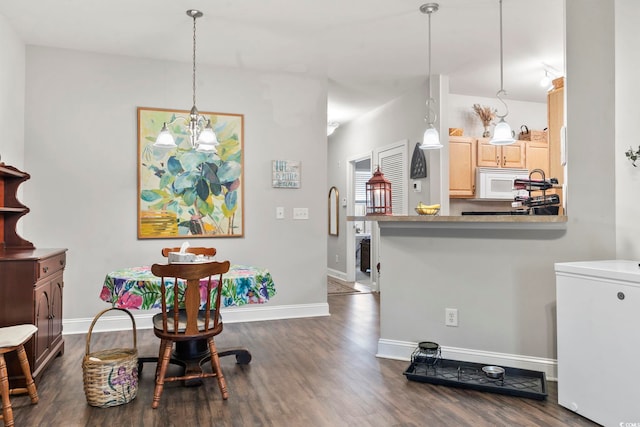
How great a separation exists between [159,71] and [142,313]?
2365 millimetres

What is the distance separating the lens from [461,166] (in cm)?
545

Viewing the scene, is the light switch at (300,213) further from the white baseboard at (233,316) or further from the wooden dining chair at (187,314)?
the wooden dining chair at (187,314)

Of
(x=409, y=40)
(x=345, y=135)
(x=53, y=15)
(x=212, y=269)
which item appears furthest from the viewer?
(x=345, y=135)

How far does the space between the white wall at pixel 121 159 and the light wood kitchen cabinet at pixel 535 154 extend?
2.97 metres

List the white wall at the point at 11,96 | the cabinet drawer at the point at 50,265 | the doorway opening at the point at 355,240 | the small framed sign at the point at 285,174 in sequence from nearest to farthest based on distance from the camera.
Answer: the cabinet drawer at the point at 50,265 < the white wall at the point at 11,96 < the small framed sign at the point at 285,174 < the doorway opening at the point at 355,240

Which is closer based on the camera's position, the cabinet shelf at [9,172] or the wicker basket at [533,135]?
the cabinet shelf at [9,172]

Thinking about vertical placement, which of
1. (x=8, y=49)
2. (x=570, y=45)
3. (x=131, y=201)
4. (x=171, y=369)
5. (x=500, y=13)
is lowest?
(x=171, y=369)

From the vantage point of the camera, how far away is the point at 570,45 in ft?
9.01

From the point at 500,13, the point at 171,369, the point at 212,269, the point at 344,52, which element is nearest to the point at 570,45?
the point at 500,13

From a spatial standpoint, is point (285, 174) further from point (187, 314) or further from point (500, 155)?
point (500, 155)

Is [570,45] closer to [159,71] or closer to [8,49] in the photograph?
[159,71]

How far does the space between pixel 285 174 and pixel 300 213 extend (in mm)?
452

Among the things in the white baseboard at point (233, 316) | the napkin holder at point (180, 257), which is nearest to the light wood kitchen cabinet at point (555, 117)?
the white baseboard at point (233, 316)

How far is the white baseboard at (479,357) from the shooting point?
9.28ft
